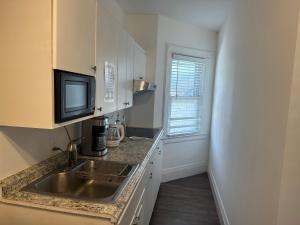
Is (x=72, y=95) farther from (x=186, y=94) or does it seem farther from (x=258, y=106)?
(x=186, y=94)

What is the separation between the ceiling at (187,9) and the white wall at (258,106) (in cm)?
43

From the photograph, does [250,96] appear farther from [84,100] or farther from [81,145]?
[81,145]

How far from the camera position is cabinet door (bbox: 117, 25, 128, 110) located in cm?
224

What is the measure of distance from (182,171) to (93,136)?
2514 mm

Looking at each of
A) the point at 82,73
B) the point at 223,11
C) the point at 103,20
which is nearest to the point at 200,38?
the point at 223,11

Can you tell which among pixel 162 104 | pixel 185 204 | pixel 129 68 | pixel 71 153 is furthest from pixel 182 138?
pixel 71 153

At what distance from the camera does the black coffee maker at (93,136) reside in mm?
2092

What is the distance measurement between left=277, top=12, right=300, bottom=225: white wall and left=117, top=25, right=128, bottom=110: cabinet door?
1504 millimetres

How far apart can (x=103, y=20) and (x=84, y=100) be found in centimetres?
66

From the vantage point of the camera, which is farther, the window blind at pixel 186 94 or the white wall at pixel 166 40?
the window blind at pixel 186 94

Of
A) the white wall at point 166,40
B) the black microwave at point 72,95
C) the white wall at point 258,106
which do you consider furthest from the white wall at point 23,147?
the white wall at point 166,40

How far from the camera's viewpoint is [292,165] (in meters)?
1.22

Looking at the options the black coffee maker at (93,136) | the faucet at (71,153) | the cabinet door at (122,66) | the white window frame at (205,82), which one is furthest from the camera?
the white window frame at (205,82)

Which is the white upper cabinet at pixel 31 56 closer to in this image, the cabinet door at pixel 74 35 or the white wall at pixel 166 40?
the cabinet door at pixel 74 35
